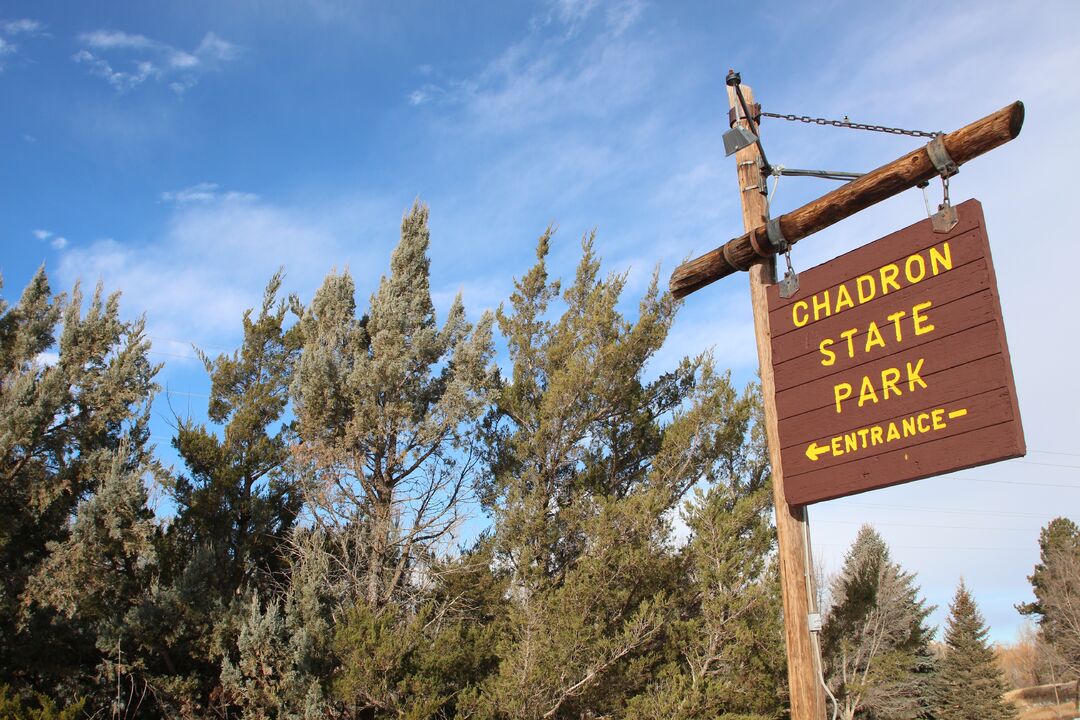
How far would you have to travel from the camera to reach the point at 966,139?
3.93m

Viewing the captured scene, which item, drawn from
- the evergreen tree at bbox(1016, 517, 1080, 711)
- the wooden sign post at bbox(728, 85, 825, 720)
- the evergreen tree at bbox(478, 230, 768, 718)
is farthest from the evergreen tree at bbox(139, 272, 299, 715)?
the evergreen tree at bbox(1016, 517, 1080, 711)

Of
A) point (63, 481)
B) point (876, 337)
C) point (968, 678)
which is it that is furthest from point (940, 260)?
point (968, 678)

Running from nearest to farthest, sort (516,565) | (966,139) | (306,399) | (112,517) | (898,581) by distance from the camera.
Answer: (966,139)
(112,517)
(516,565)
(306,399)
(898,581)

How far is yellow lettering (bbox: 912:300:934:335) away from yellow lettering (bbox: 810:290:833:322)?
481 millimetres

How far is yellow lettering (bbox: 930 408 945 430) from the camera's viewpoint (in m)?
3.50

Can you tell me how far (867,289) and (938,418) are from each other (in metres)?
0.78

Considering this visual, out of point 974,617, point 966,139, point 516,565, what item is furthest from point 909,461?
point 974,617

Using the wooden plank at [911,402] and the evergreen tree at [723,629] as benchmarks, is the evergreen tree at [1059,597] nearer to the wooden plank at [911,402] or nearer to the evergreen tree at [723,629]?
the evergreen tree at [723,629]

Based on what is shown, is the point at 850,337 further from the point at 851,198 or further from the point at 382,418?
the point at 382,418

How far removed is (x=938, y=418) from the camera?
11.5 feet

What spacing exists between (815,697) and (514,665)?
6.70 metres

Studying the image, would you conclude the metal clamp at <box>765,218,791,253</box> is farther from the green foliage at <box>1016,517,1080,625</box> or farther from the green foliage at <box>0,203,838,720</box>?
the green foliage at <box>1016,517,1080,625</box>

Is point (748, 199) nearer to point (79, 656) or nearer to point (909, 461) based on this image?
point (909, 461)

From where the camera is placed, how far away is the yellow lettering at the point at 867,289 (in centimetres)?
393
